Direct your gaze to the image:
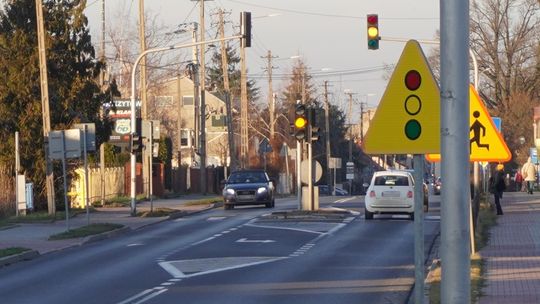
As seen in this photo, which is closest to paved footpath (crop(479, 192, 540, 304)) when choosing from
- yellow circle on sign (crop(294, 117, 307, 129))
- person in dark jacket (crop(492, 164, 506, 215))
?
person in dark jacket (crop(492, 164, 506, 215))

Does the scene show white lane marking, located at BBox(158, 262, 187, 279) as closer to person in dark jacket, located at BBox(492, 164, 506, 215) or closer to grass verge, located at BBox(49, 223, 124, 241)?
grass verge, located at BBox(49, 223, 124, 241)

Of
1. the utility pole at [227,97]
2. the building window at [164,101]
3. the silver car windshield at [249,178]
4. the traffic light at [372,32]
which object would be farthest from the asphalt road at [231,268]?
the building window at [164,101]

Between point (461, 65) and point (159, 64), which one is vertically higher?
point (159, 64)

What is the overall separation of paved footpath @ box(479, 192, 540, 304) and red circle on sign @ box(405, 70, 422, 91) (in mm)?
5063

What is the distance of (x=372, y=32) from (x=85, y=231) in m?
9.00

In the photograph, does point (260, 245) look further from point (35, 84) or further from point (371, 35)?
point (35, 84)

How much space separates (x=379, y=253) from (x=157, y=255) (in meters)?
4.46

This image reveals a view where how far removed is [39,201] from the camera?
1543 inches

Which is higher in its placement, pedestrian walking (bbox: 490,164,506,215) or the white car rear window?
the white car rear window

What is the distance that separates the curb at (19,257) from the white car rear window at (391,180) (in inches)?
526

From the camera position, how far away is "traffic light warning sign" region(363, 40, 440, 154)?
364 inches

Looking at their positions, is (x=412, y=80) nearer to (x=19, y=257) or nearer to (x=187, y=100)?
(x=19, y=257)

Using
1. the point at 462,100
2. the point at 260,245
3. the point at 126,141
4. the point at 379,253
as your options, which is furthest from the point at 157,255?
the point at 126,141

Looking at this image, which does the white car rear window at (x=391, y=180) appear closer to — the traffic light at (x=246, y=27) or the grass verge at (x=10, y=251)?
the traffic light at (x=246, y=27)
